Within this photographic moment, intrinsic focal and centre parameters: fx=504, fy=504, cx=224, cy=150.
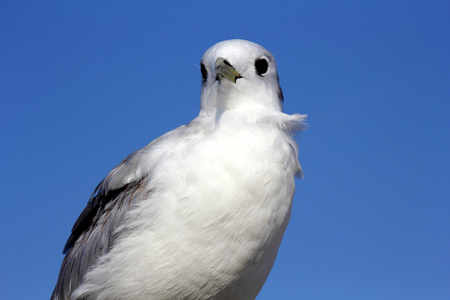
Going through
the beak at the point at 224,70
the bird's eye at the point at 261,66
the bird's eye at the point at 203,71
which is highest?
the bird's eye at the point at 261,66

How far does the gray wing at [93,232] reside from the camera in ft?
14.9

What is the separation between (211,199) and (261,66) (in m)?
1.41

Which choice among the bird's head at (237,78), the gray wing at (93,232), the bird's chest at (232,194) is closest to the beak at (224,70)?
the bird's head at (237,78)

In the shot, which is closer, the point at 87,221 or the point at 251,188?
the point at 251,188

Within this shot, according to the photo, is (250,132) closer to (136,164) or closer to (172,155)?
(172,155)

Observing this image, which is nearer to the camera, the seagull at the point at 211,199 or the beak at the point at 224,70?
the seagull at the point at 211,199

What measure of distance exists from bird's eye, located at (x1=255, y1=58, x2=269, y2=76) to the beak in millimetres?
351

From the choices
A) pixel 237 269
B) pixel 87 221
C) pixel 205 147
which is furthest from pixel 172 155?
pixel 87 221

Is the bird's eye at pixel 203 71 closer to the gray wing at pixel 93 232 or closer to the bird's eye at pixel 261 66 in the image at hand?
the bird's eye at pixel 261 66

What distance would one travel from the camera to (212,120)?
4488 millimetres

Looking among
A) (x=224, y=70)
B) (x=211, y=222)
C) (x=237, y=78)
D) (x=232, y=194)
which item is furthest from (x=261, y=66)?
(x=211, y=222)

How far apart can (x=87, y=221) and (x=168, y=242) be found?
5.04 feet

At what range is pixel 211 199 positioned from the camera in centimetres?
392

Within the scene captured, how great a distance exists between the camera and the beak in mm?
4242
